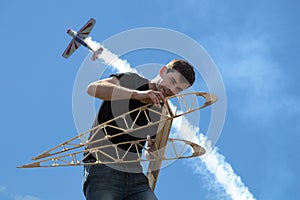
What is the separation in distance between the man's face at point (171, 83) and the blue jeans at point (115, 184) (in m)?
1.23

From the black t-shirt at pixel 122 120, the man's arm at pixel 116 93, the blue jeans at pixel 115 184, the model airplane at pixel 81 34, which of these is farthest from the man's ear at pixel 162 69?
the model airplane at pixel 81 34

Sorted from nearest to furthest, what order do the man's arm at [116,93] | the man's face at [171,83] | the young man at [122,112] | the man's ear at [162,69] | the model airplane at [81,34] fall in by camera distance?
the man's arm at [116,93] < the young man at [122,112] < the man's face at [171,83] < the man's ear at [162,69] < the model airplane at [81,34]

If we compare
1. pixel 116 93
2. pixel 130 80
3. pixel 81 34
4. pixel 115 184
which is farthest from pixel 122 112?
pixel 81 34

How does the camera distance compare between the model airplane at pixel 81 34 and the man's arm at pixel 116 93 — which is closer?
the man's arm at pixel 116 93

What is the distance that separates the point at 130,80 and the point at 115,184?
1.45 meters

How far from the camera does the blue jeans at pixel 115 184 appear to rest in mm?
5727

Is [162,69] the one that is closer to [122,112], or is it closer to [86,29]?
[122,112]

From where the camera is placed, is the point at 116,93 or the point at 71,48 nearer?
the point at 116,93

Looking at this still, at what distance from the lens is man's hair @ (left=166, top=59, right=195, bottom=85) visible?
5961 millimetres

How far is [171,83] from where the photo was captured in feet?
19.3

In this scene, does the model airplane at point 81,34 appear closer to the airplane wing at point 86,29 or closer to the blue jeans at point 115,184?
the airplane wing at point 86,29

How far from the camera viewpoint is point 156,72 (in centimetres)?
657

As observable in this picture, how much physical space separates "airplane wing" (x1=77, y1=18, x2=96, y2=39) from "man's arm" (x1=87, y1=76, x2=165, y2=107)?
37.9 meters

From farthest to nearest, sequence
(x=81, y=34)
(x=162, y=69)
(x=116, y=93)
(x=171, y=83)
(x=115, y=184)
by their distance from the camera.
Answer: (x=81, y=34)
(x=162, y=69)
(x=171, y=83)
(x=115, y=184)
(x=116, y=93)
